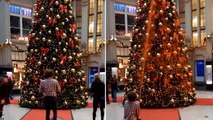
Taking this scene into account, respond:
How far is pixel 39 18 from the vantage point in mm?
11203

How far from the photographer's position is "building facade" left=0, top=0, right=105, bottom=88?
14705 mm

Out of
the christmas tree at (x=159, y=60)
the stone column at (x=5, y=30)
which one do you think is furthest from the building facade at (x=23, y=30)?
the christmas tree at (x=159, y=60)

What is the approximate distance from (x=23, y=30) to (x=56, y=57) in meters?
7.18

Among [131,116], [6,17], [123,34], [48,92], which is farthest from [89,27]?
[131,116]

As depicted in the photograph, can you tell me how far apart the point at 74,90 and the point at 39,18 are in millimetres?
2549

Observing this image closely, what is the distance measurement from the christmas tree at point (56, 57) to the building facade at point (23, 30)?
2.39m

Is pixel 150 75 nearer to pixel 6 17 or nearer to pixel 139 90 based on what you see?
pixel 139 90

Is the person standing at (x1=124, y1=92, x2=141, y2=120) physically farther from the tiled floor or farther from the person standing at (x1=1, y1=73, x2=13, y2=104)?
the person standing at (x1=1, y1=73, x2=13, y2=104)

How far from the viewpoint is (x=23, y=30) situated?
17375 mm

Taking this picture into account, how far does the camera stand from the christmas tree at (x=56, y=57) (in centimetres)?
1073

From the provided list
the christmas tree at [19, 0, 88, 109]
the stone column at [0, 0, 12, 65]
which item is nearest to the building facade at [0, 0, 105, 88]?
the stone column at [0, 0, 12, 65]

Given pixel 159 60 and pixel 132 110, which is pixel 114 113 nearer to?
pixel 159 60

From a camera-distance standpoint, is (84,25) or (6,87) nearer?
(6,87)

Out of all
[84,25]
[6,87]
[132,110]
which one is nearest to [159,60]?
[6,87]
